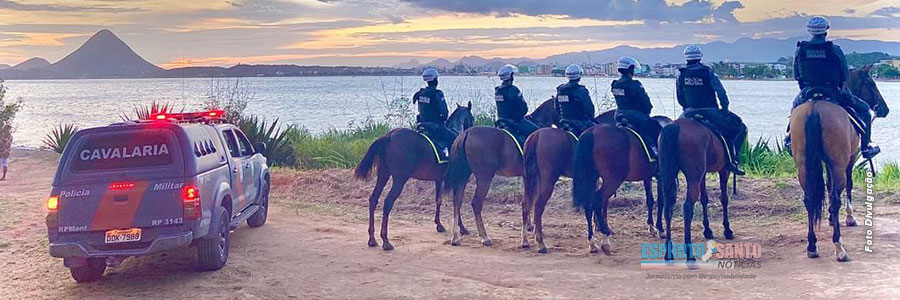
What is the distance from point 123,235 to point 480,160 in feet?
14.5

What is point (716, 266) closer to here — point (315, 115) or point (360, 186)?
point (360, 186)

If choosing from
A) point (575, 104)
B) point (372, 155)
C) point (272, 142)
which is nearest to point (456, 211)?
point (372, 155)

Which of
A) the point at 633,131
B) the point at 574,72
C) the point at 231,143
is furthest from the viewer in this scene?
the point at 231,143

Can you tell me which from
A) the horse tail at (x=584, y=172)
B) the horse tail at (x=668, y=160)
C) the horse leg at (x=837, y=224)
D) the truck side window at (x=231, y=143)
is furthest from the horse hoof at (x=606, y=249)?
the truck side window at (x=231, y=143)

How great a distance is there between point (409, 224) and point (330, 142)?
807 centimetres

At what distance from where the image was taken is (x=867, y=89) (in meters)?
11.1

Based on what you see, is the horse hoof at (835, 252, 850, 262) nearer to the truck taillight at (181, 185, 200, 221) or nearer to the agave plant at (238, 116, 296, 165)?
the truck taillight at (181, 185, 200, 221)

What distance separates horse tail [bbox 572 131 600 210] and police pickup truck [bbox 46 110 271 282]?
4.08 metres

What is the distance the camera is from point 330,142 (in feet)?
66.5

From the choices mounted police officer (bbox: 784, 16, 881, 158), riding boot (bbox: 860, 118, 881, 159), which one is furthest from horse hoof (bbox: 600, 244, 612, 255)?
riding boot (bbox: 860, 118, 881, 159)

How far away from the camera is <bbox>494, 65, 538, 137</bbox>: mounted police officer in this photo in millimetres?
10938

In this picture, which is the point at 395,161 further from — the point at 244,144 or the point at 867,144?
the point at 867,144

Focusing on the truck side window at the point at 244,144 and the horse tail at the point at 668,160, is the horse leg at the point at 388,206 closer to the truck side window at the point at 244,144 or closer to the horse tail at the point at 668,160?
the truck side window at the point at 244,144

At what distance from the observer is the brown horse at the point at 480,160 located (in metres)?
10.5
